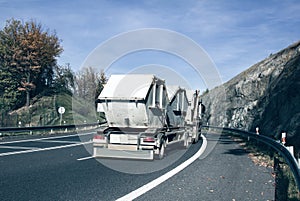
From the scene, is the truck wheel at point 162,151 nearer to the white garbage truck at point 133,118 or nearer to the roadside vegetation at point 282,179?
the white garbage truck at point 133,118

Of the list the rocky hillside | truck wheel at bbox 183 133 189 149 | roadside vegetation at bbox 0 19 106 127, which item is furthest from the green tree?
truck wheel at bbox 183 133 189 149

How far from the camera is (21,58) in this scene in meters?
44.0

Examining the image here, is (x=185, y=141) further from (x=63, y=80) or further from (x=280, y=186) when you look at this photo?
(x=63, y=80)

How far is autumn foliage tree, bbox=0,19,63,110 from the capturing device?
1726 inches

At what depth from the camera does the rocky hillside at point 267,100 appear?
20750mm

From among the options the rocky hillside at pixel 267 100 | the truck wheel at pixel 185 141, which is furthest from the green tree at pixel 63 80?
the truck wheel at pixel 185 141

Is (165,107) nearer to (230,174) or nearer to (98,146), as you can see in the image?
(98,146)

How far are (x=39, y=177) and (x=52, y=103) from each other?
3850cm

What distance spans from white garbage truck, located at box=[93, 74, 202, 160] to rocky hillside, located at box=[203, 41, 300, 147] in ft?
21.1

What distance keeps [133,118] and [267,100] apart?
2096 centimetres

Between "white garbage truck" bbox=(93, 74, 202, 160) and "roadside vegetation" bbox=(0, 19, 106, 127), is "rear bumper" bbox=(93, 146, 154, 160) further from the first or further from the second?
"roadside vegetation" bbox=(0, 19, 106, 127)

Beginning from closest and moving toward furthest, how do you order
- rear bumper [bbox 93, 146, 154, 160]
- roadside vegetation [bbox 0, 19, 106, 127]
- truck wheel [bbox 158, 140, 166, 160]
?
rear bumper [bbox 93, 146, 154, 160], truck wheel [bbox 158, 140, 166, 160], roadside vegetation [bbox 0, 19, 106, 127]

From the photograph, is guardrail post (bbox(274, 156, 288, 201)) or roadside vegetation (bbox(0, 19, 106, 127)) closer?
guardrail post (bbox(274, 156, 288, 201))

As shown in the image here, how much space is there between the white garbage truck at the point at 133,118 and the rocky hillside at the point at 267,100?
6.44m
